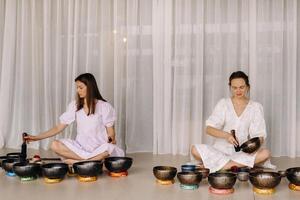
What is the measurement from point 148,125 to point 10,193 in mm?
2003

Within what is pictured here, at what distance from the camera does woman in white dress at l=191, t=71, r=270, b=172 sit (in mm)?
3537

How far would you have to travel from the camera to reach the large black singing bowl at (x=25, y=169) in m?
3.28

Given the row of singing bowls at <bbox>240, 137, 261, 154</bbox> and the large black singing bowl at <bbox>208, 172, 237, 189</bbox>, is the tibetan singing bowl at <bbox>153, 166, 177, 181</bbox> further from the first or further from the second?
the row of singing bowls at <bbox>240, 137, 261, 154</bbox>

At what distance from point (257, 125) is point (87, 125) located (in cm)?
145

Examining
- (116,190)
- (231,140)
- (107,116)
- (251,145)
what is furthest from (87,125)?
(251,145)

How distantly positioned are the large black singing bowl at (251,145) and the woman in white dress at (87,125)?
108 centimetres

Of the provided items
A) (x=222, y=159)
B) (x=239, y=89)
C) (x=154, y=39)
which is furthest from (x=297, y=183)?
(x=154, y=39)

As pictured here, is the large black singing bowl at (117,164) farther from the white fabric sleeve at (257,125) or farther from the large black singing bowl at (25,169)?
the white fabric sleeve at (257,125)

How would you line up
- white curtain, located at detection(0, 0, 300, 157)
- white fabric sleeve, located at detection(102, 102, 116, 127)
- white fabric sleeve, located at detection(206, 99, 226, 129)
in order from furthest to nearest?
white curtain, located at detection(0, 0, 300, 157) < white fabric sleeve, located at detection(102, 102, 116, 127) < white fabric sleeve, located at detection(206, 99, 226, 129)

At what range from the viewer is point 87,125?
154 inches

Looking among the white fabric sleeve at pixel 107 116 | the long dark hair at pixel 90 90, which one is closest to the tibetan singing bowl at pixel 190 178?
the white fabric sleeve at pixel 107 116

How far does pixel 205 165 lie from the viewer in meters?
3.55

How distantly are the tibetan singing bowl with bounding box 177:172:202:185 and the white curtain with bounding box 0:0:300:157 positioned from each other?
1.50 metres

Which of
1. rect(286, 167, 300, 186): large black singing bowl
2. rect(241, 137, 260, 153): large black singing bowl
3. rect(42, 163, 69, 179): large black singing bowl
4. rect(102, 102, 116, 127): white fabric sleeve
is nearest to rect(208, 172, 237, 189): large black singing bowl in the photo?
rect(286, 167, 300, 186): large black singing bowl
